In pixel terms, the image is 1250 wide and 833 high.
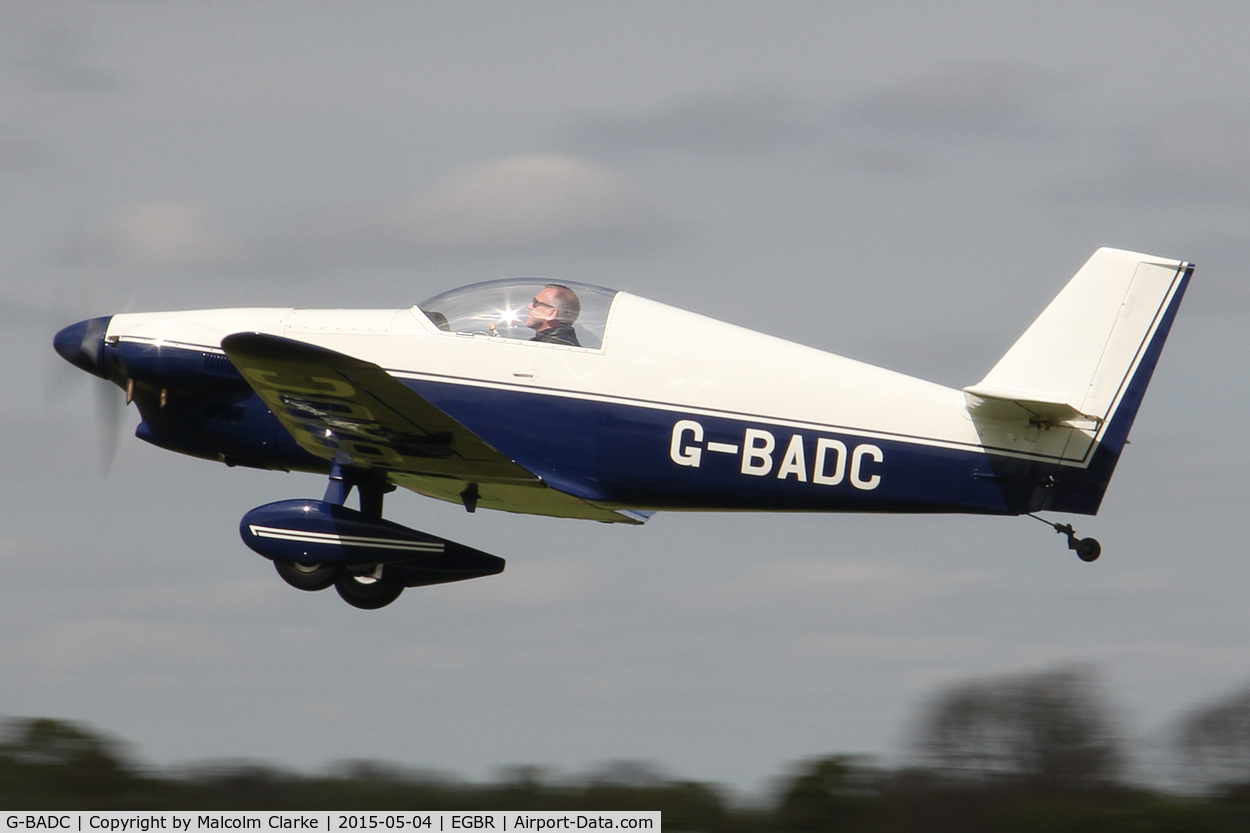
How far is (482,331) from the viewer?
1008 centimetres

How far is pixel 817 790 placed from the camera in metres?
13.8

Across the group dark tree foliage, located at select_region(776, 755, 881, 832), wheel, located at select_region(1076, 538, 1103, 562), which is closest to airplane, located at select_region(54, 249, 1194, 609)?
wheel, located at select_region(1076, 538, 1103, 562)

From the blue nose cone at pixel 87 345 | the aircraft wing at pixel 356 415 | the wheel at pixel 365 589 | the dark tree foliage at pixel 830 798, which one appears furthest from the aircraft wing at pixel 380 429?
the dark tree foliage at pixel 830 798

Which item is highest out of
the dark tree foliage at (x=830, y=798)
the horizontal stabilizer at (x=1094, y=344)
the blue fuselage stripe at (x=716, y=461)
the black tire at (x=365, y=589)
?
the horizontal stabilizer at (x=1094, y=344)

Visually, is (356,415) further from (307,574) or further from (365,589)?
(365,589)

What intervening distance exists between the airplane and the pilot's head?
1 cm

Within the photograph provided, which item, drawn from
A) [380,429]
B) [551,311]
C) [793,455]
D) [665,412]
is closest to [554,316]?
[551,311]

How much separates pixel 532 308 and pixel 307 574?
8.50 ft

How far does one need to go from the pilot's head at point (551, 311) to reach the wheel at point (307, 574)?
7.67ft

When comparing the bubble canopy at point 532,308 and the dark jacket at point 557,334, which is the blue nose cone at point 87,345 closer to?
the bubble canopy at point 532,308

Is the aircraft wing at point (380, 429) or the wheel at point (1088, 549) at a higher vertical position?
the aircraft wing at point (380, 429)

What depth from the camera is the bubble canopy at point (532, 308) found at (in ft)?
32.8

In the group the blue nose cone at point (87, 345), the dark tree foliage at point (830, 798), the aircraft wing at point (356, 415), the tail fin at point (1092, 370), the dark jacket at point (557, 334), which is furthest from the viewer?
the dark tree foliage at point (830, 798)

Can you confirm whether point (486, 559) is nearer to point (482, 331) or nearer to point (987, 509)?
point (482, 331)
